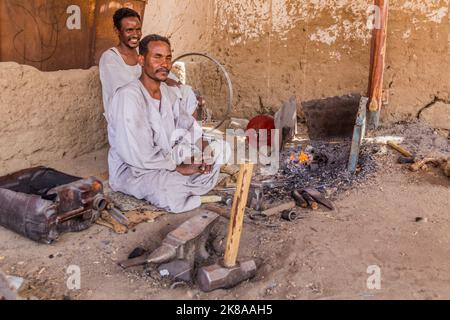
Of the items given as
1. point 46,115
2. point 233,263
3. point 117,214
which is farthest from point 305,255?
point 46,115

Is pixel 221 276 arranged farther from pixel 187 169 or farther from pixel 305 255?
pixel 187 169

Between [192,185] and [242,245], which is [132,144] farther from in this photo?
[242,245]

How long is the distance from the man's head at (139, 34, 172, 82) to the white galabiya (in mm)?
167

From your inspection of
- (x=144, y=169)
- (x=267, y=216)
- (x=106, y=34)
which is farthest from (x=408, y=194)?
(x=106, y=34)

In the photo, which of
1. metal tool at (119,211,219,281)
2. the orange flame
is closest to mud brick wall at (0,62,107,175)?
metal tool at (119,211,219,281)

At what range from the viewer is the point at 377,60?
577 cm

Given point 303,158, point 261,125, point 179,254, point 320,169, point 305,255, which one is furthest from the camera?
point 261,125

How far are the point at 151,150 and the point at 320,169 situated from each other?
1.94 m

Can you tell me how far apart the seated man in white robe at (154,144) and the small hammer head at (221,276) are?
115 cm

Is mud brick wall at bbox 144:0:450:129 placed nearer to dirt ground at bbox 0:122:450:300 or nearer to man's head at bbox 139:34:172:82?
man's head at bbox 139:34:172:82

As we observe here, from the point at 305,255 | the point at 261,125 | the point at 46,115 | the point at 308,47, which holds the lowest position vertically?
the point at 305,255

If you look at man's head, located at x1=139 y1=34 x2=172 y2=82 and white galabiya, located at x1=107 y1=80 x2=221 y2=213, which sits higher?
man's head, located at x1=139 y1=34 x2=172 y2=82

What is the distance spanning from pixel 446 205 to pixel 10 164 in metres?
3.85

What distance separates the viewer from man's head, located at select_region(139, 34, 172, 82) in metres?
3.94
